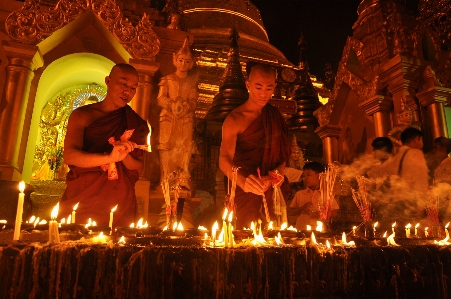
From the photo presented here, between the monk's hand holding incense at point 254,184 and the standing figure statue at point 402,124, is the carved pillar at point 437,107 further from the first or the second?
the monk's hand holding incense at point 254,184

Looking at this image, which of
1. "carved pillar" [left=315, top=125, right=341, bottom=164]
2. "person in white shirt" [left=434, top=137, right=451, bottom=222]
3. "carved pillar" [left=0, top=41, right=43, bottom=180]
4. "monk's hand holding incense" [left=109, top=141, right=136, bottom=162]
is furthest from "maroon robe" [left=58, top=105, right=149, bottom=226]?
"carved pillar" [left=315, top=125, right=341, bottom=164]

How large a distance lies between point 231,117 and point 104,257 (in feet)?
8.58

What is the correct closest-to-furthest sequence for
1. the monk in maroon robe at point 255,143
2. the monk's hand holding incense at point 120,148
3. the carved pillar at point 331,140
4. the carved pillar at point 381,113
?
1. the monk's hand holding incense at point 120,148
2. the monk in maroon robe at point 255,143
3. the carved pillar at point 381,113
4. the carved pillar at point 331,140

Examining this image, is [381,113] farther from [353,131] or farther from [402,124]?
[353,131]

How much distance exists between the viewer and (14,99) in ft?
24.2

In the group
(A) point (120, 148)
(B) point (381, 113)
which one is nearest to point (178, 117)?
(A) point (120, 148)

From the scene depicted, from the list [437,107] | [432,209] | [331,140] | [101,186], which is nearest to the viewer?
[101,186]

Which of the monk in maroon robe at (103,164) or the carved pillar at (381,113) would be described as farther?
the carved pillar at (381,113)

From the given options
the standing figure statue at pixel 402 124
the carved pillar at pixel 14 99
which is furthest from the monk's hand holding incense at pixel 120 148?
the standing figure statue at pixel 402 124

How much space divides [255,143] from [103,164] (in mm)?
1566

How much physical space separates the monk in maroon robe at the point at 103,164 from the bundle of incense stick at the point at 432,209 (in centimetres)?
400

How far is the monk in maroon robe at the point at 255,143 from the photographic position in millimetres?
4066

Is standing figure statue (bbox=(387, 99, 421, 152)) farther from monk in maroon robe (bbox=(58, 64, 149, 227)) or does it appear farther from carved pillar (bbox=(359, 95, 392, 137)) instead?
monk in maroon robe (bbox=(58, 64, 149, 227))

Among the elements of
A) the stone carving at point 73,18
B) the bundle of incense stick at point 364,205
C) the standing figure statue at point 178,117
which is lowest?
the bundle of incense stick at point 364,205
